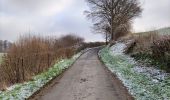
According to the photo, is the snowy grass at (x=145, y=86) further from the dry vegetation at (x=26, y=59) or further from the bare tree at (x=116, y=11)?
the bare tree at (x=116, y=11)

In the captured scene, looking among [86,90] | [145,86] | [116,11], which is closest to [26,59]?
[86,90]

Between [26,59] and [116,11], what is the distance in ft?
140

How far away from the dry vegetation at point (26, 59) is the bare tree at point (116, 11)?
33126mm

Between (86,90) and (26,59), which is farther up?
(26,59)

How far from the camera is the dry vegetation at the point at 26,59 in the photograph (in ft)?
62.6

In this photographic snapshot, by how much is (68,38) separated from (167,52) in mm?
55107

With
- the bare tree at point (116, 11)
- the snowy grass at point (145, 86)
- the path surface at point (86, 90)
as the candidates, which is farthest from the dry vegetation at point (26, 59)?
the bare tree at point (116, 11)

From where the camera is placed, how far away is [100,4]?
208ft

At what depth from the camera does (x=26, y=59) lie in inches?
828

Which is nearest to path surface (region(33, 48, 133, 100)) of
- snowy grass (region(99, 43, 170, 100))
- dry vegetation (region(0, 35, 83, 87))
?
snowy grass (region(99, 43, 170, 100))

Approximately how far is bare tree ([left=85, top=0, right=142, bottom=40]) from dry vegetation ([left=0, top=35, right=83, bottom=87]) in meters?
33.1

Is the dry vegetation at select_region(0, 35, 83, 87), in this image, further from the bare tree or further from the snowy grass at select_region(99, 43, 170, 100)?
the bare tree

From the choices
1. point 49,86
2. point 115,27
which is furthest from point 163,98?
point 115,27

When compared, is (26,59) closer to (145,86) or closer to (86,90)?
(86,90)
